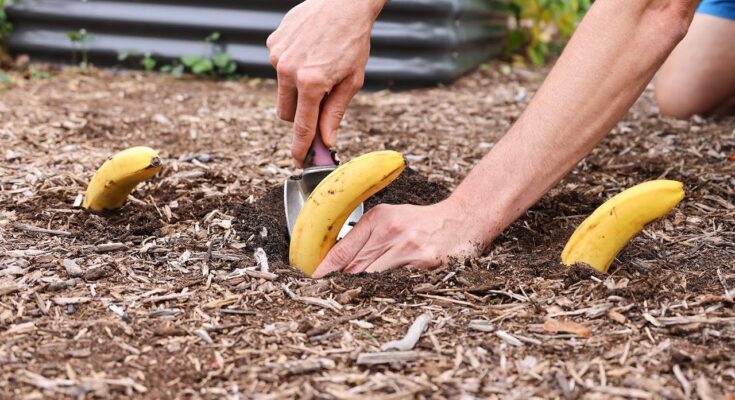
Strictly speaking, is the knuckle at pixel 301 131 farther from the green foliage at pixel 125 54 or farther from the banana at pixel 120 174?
the green foliage at pixel 125 54

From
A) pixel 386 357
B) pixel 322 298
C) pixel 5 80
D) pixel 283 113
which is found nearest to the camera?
pixel 386 357

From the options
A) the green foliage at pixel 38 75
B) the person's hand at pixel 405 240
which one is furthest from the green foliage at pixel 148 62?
the person's hand at pixel 405 240

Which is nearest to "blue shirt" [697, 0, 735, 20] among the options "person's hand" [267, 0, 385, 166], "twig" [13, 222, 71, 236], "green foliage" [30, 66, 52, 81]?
"person's hand" [267, 0, 385, 166]

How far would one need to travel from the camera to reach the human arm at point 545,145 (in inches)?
74.6

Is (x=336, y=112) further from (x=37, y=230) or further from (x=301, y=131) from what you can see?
(x=37, y=230)

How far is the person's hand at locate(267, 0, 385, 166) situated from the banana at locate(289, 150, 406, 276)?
0.70ft

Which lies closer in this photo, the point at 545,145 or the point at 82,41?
the point at 545,145

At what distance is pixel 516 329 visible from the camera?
164 cm

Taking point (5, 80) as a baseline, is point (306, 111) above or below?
above

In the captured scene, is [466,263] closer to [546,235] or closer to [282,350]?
[546,235]

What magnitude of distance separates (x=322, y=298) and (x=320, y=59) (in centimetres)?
60

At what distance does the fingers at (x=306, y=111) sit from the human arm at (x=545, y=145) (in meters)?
0.28

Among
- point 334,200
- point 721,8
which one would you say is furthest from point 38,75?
point 721,8

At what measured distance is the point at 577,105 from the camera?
6.33 ft
